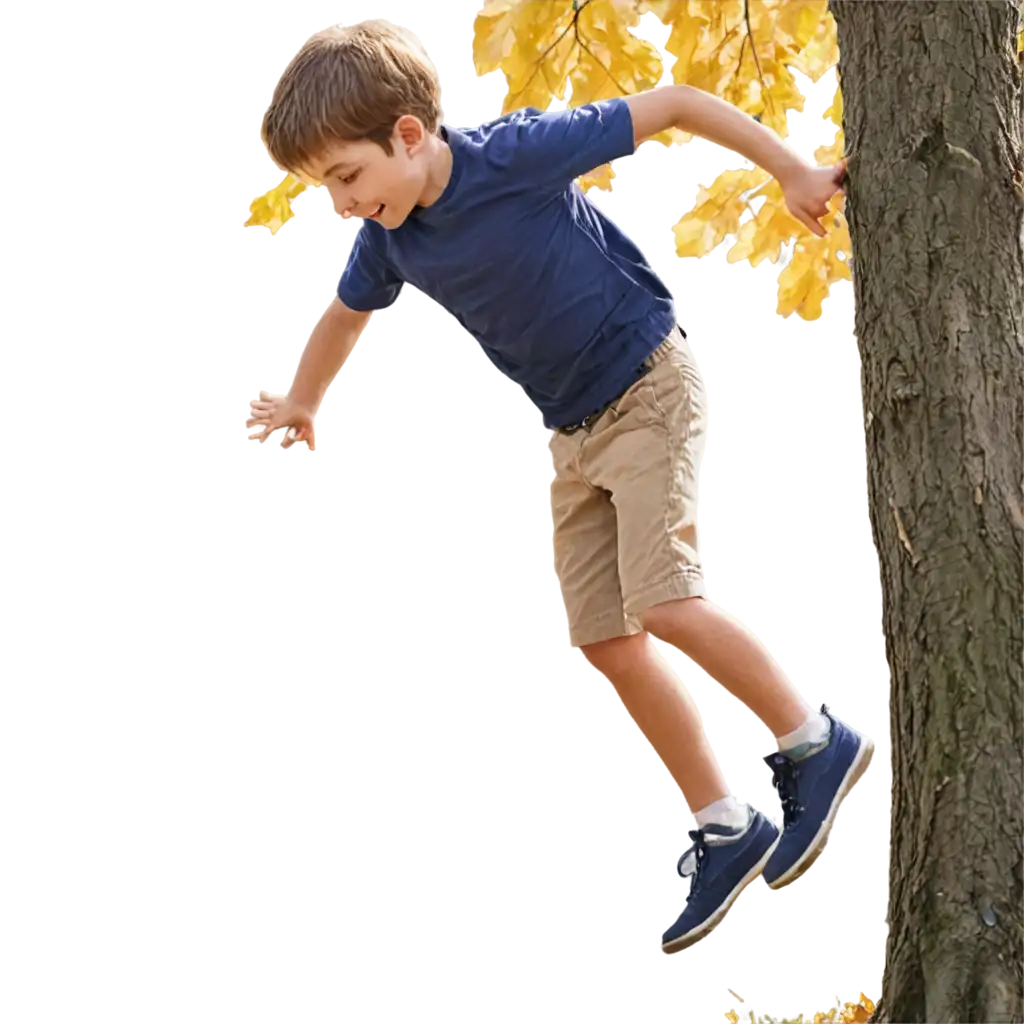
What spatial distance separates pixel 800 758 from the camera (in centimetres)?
297

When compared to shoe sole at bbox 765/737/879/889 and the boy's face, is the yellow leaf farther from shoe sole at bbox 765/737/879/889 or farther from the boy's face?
shoe sole at bbox 765/737/879/889

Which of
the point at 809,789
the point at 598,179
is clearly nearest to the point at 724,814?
the point at 809,789

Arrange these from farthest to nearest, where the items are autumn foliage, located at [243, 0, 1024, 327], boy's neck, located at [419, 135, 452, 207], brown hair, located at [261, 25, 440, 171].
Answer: autumn foliage, located at [243, 0, 1024, 327] → boy's neck, located at [419, 135, 452, 207] → brown hair, located at [261, 25, 440, 171]

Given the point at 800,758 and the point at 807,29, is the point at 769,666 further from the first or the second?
the point at 807,29

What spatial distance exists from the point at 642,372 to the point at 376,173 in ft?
2.13

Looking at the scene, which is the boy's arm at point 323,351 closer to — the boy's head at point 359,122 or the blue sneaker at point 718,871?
the boy's head at point 359,122

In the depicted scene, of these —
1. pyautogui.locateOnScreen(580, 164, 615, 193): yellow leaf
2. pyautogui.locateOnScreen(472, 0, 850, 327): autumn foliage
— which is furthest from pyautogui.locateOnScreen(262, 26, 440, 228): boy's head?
pyautogui.locateOnScreen(580, 164, 615, 193): yellow leaf

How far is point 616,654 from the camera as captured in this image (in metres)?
3.21

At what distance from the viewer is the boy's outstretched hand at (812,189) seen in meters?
2.68

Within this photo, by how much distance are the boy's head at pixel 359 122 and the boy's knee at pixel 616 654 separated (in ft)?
3.12

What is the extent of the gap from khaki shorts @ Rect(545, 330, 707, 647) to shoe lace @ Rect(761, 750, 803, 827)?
351 millimetres

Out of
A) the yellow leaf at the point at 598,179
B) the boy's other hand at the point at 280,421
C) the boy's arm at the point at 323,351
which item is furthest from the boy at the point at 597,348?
the yellow leaf at the point at 598,179

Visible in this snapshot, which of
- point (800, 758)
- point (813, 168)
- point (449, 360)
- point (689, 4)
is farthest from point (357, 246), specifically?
point (449, 360)

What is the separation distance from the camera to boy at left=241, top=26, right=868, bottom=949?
116 inches
